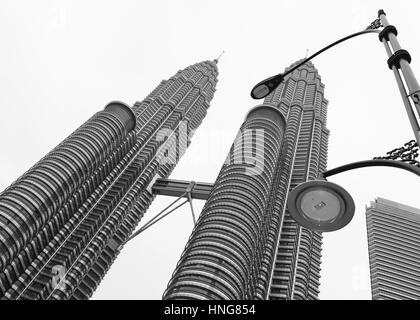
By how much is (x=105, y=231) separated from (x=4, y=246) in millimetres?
40905

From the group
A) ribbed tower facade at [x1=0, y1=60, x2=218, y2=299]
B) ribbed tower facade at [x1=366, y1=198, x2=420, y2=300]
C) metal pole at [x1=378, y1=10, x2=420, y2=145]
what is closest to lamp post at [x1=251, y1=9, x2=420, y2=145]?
metal pole at [x1=378, y1=10, x2=420, y2=145]

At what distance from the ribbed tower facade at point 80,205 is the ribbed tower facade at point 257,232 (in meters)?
38.6

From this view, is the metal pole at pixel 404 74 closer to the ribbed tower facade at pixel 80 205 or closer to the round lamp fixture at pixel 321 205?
the round lamp fixture at pixel 321 205

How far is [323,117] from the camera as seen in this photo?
172 metres

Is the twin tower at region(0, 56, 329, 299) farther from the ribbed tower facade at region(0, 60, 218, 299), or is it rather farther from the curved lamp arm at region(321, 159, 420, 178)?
the curved lamp arm at region(321, 159, 420, 178)

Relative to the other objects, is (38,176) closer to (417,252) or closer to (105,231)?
(105,231)

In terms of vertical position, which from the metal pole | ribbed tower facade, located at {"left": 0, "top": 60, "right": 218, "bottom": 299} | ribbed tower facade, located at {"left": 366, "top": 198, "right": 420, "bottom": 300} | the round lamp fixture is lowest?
the round lamp fixture

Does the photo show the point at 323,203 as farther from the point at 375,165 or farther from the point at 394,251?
the point at 394,251

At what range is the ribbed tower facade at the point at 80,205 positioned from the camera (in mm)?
100875

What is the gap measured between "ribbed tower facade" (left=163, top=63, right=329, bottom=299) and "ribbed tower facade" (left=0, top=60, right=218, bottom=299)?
3861cm

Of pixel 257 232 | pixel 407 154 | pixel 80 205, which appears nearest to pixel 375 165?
pixel 407 154

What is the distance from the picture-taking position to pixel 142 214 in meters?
150

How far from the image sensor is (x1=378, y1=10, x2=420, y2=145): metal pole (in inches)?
293
